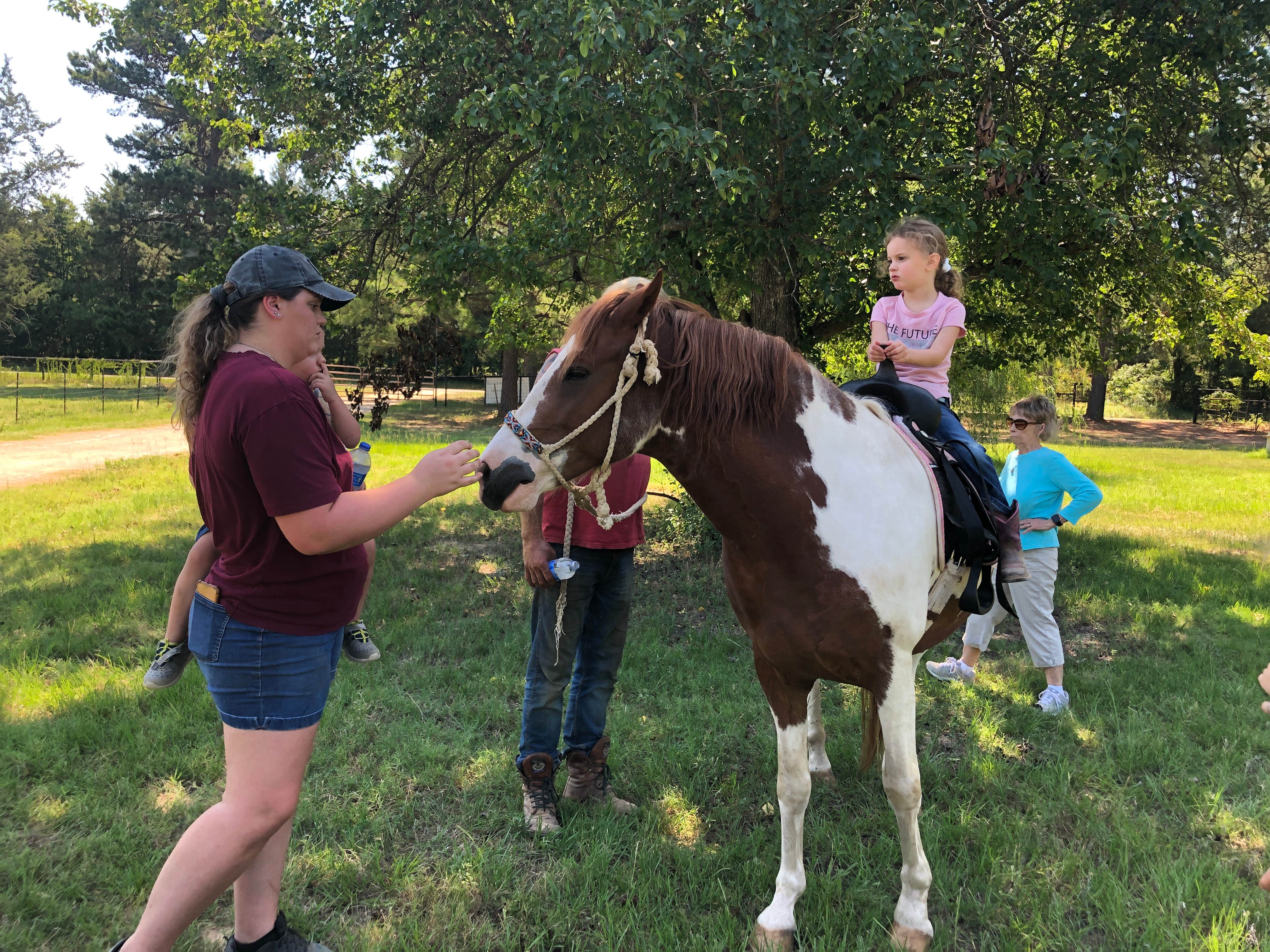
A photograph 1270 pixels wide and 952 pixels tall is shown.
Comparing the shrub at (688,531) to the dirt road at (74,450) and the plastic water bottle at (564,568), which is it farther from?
the dirt road at (74,450)

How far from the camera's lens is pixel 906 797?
8.08ft

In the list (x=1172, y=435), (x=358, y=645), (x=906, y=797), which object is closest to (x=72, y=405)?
(x=358, y=645)

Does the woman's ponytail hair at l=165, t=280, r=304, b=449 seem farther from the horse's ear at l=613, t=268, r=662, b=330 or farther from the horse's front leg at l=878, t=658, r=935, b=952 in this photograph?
the horse's front leg at l=878, t=658, r=935, b=952

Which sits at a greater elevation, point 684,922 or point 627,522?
point 627,522

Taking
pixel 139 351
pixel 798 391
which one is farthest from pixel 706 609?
pixel 139 351

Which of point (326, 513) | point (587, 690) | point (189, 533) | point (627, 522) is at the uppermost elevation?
point (326, 513)

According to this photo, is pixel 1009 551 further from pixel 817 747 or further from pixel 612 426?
pixel 612 426

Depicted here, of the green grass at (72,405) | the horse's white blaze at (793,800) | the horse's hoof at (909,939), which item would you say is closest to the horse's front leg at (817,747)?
the horse's white blaze at (793,800)

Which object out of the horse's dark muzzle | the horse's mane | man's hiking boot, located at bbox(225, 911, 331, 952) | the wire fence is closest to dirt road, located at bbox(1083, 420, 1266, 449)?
the horse's mane

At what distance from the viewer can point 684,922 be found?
257 cm

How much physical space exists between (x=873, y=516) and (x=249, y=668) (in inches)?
73.8

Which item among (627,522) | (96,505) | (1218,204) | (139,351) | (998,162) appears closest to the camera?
(627,522)

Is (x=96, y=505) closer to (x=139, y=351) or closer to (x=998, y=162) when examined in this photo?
(x=998, y=162)

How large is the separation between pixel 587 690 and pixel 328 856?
1235 millimetres
